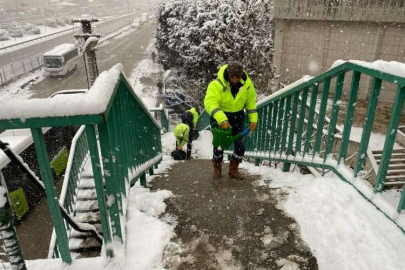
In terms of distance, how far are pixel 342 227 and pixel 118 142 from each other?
2060 mm

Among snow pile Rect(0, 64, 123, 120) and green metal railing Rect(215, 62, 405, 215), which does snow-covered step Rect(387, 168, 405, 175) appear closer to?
green metal railing Rect(215, 62, 405, 215)

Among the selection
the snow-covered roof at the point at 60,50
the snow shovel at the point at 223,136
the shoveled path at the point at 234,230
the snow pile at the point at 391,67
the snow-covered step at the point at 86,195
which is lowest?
the snow-covered roof at the point at 60,50

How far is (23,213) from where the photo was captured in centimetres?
945

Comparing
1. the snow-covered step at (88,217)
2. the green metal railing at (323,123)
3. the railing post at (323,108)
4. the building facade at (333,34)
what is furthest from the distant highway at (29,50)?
the railing post at (323,108)

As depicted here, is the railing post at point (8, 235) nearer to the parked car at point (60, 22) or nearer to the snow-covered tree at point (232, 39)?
the snow-covered tree at point (232, 39)

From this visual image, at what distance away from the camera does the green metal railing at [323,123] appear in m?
2.70

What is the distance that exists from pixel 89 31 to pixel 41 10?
78.8 meters

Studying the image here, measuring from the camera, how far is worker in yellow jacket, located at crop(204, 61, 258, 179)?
376 cm

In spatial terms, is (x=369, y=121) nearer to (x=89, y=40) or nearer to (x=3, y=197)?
(x=3, y=197)

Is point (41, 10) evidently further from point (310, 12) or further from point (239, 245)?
point (239, 245)

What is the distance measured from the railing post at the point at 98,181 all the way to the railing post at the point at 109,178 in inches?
2.8

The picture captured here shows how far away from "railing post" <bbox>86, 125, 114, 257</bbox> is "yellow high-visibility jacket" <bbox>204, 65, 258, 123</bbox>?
6.72 feet

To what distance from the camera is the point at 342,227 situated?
8.70 feet

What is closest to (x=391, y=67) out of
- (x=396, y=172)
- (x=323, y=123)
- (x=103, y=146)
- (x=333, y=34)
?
(x=323, y=123)
